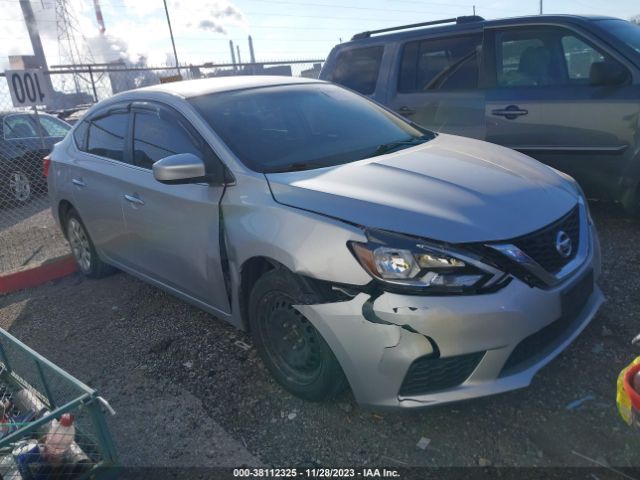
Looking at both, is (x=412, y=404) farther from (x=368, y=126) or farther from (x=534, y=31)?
(x=534, y=31)

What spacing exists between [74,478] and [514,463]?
1.86 meters

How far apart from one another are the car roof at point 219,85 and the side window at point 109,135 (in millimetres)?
311

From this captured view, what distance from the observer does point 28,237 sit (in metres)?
6.80

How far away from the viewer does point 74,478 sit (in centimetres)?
221

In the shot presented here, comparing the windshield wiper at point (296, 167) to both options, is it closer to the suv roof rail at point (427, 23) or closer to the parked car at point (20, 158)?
the suv roof rail at point (427, 23)

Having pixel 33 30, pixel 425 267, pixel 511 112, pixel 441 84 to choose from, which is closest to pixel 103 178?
pixel 425 267

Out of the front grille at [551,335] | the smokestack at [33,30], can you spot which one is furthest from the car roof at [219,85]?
the smokestack at [33,30]

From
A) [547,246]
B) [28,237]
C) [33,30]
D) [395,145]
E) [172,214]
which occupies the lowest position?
[28,237]

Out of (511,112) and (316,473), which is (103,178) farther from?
(511,112)

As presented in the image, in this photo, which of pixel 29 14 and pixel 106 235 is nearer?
pixel 106 235

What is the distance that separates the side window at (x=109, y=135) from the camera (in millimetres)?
3918

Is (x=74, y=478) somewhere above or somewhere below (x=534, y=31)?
below

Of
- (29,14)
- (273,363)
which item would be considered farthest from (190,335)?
(29,14)

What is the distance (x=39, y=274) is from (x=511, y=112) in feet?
15.4
